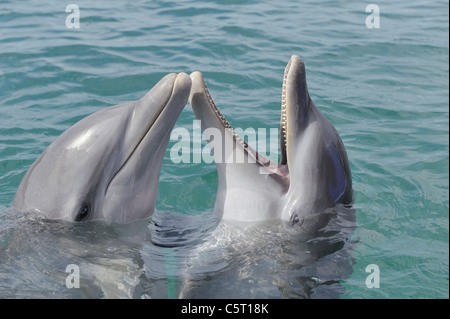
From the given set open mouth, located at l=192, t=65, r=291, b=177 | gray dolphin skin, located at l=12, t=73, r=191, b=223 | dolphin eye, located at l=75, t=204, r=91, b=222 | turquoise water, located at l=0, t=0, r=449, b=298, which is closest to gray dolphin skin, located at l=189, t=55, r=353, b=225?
open mouth, located at l=192, t=65, r=291, b=177

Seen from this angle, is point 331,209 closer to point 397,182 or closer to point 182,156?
point 397,182

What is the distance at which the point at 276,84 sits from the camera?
1177cm

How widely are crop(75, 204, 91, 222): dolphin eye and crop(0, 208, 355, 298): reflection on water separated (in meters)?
0.08

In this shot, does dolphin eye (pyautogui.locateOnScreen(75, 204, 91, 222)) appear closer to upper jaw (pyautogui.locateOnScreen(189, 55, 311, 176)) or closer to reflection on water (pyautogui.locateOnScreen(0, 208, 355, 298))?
reflection on water (pyautogui.locateOnScreen(0, 208, 355, 298))

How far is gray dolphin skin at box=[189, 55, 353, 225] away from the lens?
5.57 m

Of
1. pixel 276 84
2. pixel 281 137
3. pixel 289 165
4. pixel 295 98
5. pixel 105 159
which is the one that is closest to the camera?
pixel 105 159

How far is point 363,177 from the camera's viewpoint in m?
8.44

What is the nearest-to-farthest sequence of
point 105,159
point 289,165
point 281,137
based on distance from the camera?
point 105,159 → point 289,165 → point 281,137

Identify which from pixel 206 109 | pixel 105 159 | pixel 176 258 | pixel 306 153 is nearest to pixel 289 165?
pixel 306 153

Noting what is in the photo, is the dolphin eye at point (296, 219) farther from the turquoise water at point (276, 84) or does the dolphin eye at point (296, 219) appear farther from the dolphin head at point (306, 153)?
the turquoise water at point (276, 84)

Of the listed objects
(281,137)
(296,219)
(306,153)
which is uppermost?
(281,137)

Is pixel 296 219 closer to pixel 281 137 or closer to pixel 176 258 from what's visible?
pixel 281 137

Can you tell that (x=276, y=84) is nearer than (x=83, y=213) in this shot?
No

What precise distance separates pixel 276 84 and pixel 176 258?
21.7 ft
